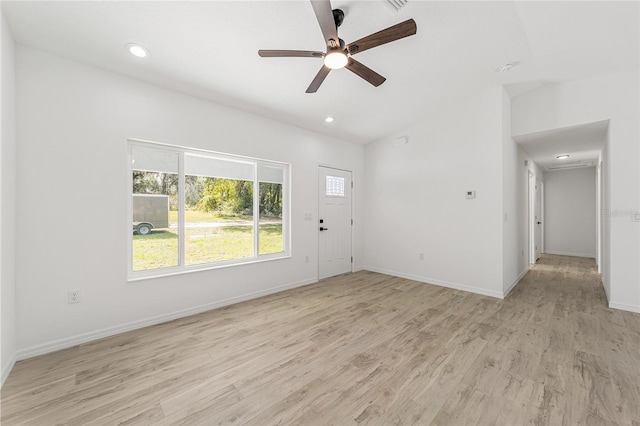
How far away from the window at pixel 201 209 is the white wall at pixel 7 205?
0.86m

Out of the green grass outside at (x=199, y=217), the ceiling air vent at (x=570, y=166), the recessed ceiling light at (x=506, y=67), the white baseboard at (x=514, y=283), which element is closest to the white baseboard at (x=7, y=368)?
the green grass outside at (x=199, y=217)

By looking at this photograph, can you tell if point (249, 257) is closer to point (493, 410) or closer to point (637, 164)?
point (493, 410)

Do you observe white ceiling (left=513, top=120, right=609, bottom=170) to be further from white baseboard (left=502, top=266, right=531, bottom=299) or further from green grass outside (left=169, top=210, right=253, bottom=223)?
green grass outside (left=169, top=210, right=253, bottom=223)

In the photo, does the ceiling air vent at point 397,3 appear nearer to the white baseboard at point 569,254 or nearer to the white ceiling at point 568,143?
the white ceiling at point 568,143

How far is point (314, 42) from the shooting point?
8.30ft

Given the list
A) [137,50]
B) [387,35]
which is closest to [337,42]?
[387,35]

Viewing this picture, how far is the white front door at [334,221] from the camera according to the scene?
4809 millimetres

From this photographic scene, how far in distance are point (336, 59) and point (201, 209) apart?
Answer: 252cm

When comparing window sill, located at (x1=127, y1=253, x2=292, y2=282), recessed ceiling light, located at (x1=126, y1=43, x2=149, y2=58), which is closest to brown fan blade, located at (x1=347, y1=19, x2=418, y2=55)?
recessed ceiling light, located at (x1=126, y1=43, x2=149, y2=58)

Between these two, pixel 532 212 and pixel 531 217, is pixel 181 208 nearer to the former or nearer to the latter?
pixel 531 217

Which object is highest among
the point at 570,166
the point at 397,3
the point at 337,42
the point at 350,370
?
the point at 397,3

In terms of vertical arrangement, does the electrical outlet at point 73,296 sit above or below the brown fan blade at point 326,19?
below

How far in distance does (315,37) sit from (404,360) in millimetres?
3120

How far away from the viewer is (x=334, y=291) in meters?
4.11
